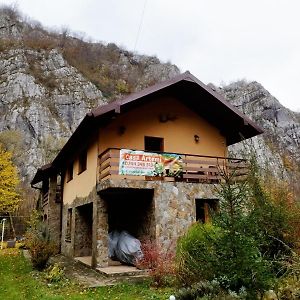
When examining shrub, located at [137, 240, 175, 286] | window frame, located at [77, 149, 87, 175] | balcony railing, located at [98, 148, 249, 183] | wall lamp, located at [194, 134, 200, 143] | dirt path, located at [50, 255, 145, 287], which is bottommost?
dirt path, located at [50, 255, 145, 287]

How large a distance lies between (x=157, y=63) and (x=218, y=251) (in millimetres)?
70742

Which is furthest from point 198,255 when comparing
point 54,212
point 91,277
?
point 54,212

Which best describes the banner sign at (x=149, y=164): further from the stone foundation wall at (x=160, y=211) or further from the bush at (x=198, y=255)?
the bush at (x=198, y=255)

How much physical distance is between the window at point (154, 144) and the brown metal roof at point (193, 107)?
148 centimetres

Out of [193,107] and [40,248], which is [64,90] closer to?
[193,107]

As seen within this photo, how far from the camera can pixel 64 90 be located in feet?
192

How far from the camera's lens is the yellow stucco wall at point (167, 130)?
1282 centimetres

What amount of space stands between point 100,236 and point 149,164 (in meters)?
2.86

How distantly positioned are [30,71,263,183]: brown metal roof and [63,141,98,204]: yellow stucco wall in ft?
2.58

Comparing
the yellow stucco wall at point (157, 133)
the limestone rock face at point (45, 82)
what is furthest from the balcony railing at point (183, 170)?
the limestone rock face at point (45, 82)

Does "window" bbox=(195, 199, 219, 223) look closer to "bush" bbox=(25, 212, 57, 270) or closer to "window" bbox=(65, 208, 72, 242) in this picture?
"bush" bbox=(25, 212, 57, 270)

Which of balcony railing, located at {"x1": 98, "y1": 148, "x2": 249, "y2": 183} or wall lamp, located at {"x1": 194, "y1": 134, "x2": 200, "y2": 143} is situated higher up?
wall lamp, located at {"x1": 194, "y1": 134, "x2": 200, "y2": 143}

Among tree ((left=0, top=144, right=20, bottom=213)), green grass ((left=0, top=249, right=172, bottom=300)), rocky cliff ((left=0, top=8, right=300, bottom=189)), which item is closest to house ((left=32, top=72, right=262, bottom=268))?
green grass ((left=0, top=249, right=172, bottom=300))

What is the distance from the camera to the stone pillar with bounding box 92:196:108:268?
11.2m
